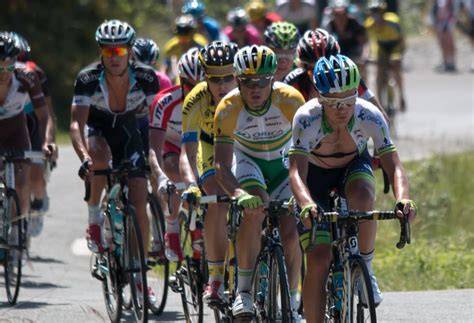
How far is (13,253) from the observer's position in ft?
41.2

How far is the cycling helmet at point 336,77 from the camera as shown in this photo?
8.70m

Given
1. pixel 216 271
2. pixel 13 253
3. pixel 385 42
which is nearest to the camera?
pixel 216 271

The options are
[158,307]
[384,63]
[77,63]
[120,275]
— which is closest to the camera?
[120,275]

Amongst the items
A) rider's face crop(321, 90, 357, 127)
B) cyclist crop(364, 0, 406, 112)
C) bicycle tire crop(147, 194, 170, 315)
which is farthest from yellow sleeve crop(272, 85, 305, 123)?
cyclist crop(364, 0, 406, 112)

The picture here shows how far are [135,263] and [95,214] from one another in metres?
1.19

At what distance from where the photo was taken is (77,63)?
1014 inches

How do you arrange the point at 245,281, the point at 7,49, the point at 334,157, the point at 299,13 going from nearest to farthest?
the point at 334,157 < the point at 245,281 < the point at 7,49 < the point at 299,13

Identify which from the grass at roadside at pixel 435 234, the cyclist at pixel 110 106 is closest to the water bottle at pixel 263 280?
the cyclist at pixel 110 106

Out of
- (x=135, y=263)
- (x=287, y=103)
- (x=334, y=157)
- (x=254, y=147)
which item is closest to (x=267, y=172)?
(x=254, y=147)

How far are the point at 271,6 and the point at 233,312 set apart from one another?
26496 millimetres

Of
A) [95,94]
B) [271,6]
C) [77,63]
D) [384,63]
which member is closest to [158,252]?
[95,94]

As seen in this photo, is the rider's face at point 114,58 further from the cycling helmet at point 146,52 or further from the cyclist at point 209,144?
the cycling helmet at point 146,52

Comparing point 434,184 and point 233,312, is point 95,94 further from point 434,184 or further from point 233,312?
point 434,184

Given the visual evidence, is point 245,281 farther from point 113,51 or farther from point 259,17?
point 259,17
